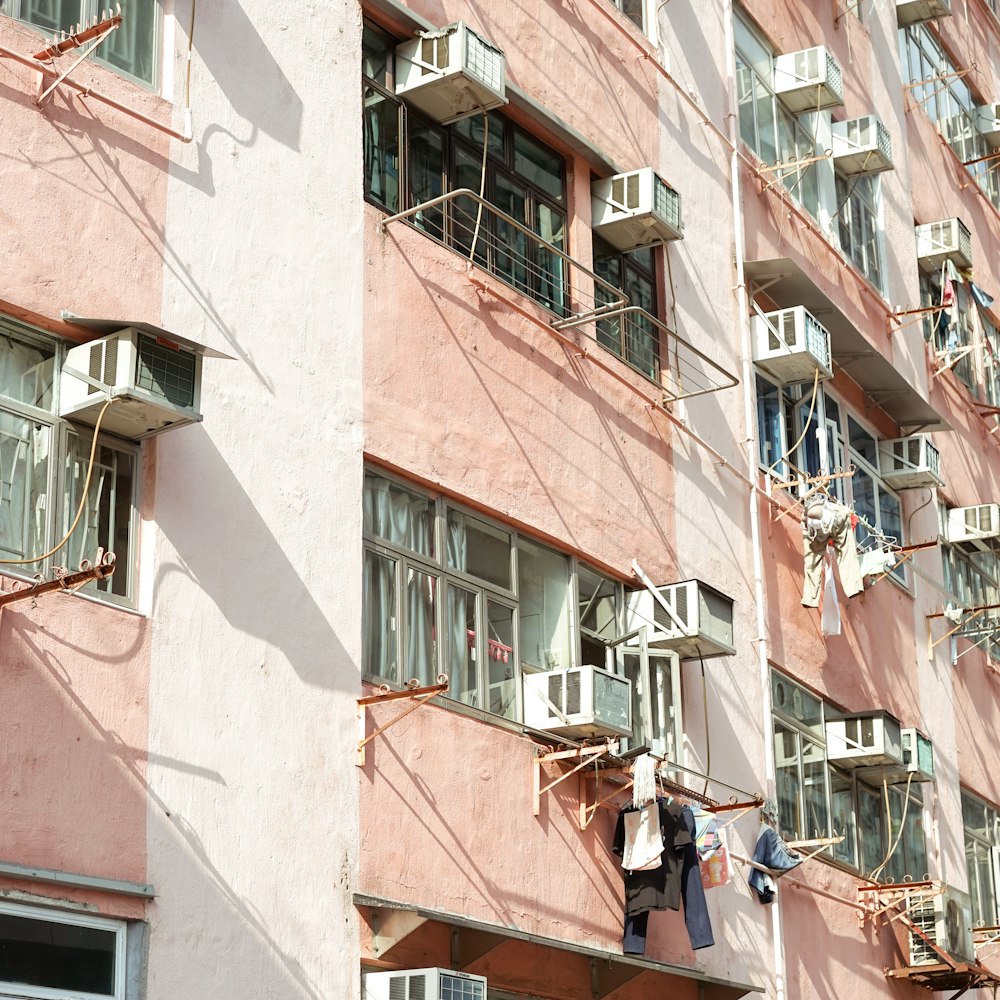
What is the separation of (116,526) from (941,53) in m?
18.3

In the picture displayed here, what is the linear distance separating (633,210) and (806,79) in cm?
493

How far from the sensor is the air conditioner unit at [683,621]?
13289 millimetres

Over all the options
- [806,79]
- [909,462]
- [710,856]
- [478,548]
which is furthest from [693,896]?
[806,79]

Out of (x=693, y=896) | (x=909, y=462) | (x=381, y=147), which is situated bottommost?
(x=693, y=896)

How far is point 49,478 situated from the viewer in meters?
8.98

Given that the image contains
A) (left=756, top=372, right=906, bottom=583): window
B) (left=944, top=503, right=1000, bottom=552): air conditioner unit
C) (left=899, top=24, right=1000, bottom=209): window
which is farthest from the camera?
(left=899, top=24, right=1000, bottom=209): window

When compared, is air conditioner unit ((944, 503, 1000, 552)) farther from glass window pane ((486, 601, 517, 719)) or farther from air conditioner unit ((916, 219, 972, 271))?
glass window pane ((486, 601, 517, 719))

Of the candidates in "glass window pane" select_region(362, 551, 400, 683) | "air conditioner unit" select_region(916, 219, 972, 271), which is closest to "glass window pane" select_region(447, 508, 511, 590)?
"glass window pane" select_region(362, 551, 400, 683)

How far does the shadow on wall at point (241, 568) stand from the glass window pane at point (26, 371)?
2.57 ft

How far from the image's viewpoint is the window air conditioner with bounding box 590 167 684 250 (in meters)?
14.2

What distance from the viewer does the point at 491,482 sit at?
477 inches

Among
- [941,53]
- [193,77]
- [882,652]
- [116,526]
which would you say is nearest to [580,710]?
[116,526]

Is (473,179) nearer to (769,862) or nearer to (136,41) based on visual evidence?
(136,41)

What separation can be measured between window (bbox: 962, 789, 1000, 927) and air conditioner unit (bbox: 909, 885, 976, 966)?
2119 millimetres
